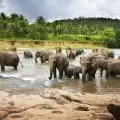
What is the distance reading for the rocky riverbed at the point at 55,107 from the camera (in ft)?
29.2

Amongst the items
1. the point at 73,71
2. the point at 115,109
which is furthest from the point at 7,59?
the point at 115,109

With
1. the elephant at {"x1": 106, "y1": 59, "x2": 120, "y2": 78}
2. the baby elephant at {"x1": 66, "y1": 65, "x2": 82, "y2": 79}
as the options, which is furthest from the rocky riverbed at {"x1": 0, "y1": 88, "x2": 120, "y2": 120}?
the elephant at {"x1": 106, "y1": 59, "x2": 120, "y2": 78}

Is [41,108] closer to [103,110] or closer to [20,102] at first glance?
[20,102]

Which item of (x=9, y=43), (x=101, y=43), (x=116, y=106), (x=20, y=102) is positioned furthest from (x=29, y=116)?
(x=101, y=43)

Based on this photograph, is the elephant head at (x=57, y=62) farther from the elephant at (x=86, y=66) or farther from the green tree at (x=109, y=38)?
the green tree at (x=109, y=38)

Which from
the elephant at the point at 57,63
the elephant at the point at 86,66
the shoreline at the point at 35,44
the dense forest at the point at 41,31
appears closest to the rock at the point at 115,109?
the elephant at the point at 86,66

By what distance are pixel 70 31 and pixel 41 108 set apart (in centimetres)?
11595

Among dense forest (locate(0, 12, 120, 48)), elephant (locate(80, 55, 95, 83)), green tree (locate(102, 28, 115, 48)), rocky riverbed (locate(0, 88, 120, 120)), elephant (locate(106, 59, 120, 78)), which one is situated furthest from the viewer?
green tree (locate(102, 28, 115, 48))

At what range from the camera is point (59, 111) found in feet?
31.0

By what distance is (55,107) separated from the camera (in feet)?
32.4

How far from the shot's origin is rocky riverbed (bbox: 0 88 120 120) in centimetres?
890

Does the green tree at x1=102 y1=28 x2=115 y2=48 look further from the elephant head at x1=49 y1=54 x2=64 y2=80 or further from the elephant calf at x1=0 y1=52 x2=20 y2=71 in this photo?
the elephant head at x1=49 y1=54 x2=64 y2=80

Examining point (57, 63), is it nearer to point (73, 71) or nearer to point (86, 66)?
point (73, 71)

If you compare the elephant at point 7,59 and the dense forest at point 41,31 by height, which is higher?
the dense forest at point 41,31
